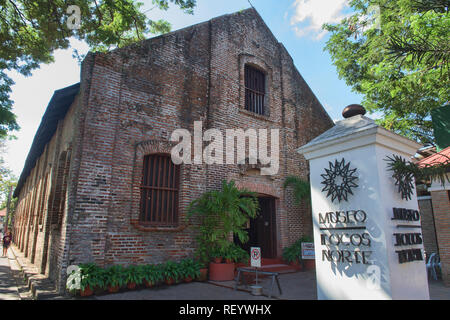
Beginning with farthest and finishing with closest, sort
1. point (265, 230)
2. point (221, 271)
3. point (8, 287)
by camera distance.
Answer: point (265, 230)
point (8, 287)
point (221, 271)

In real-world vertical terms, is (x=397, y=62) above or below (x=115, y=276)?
above

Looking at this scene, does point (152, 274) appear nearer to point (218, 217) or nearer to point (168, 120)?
point (218, 217)

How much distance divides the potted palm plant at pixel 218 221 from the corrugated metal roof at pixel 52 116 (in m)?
4.96

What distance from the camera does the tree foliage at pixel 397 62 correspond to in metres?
7.00

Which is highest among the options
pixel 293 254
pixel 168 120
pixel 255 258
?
pixel 168 120

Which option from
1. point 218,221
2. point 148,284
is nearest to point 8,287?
point 148,284

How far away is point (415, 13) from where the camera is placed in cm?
835

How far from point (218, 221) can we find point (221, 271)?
4.37ft

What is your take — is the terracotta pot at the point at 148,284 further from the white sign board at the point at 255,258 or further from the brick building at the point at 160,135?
the white sign board at the point at 255,258

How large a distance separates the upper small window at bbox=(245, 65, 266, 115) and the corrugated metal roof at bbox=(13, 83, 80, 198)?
19.0 ft

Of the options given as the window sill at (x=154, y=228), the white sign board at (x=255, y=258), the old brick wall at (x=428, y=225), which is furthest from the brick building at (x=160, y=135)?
the old brick wall at (x=428, y=225)

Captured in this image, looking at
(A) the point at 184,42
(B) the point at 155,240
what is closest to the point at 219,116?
(A) the point at 184,42

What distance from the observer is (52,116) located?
10820mm

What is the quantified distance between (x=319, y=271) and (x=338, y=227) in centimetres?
63
